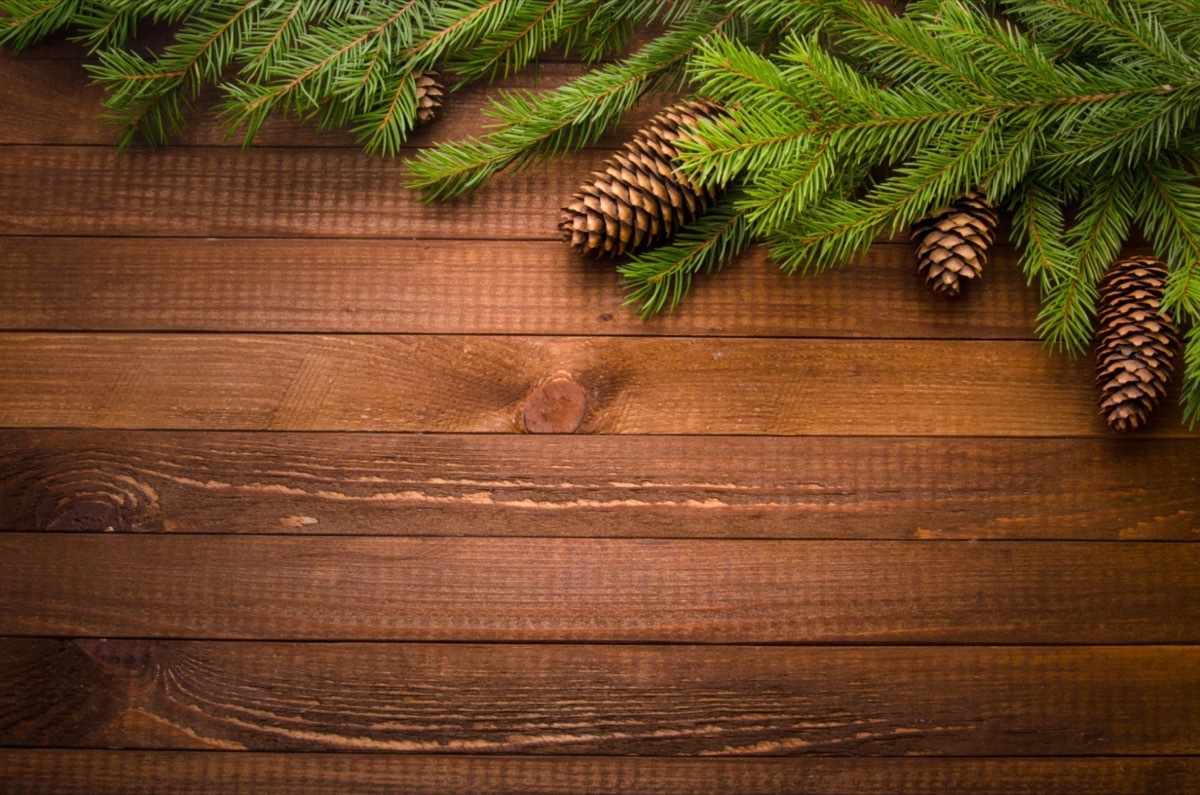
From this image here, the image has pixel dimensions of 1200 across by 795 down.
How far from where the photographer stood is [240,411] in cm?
85

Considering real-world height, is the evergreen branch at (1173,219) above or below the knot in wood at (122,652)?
above

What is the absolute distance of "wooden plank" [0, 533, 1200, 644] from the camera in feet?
2.70

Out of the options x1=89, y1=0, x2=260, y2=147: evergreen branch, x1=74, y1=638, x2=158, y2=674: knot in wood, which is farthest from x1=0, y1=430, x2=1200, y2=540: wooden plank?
x1=89, y1=0, x2=260, y2=147: evergreen branch

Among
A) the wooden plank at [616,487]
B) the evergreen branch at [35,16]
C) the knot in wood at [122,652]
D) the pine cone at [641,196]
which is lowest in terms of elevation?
the knot in wood at [122,652]

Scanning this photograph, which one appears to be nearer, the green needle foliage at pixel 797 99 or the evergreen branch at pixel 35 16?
the green needle foliage at pixel 797 99

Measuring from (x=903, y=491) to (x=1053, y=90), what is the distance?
363 millimetres

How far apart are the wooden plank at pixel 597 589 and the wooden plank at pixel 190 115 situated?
386mm

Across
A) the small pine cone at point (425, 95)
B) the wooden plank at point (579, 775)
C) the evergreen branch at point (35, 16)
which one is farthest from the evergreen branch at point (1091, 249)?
the evergreen branch at point (35, 16)

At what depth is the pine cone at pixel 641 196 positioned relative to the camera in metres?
0.81

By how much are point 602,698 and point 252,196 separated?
0.58 metres

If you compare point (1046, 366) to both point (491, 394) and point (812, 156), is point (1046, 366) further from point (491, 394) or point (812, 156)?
point (491, 394)

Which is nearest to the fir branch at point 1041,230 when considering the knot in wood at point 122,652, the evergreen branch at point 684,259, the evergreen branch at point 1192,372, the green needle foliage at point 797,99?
the green needle foliage at point 797,99

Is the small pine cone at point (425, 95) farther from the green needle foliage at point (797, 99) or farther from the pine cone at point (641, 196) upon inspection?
the pine cone at point (641, 196)

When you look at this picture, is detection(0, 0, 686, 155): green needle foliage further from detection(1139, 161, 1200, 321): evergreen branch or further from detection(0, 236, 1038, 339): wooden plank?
detection(1139, 161, 1200, 321): evergreen branch
